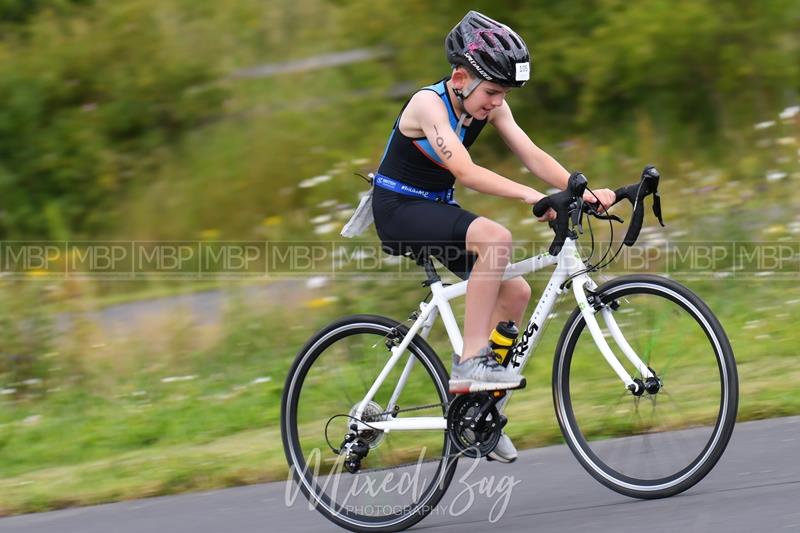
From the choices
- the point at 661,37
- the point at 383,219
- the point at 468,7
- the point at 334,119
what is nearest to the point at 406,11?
the point at 468,7

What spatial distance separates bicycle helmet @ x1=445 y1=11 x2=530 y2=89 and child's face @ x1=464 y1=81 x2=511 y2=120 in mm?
37

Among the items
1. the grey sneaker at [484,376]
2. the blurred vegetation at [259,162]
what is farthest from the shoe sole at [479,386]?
the blurred vegetation at [259,162]

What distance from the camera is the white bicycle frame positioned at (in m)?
4.58

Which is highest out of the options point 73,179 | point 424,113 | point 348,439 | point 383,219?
point 73,179

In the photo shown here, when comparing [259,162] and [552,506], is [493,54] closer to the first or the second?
[552,506]

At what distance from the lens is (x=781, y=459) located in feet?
16.4

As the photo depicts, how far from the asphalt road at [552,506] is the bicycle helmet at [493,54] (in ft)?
5.92

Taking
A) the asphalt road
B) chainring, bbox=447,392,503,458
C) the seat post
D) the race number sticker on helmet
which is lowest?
the asphalt road

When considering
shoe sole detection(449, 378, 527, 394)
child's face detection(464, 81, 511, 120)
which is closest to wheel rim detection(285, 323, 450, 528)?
shoe sole detection(449, 378, 527, 394)

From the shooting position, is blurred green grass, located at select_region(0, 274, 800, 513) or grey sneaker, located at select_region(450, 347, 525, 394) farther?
blurred green grass, located at select_region(0, 274, 800, 513)

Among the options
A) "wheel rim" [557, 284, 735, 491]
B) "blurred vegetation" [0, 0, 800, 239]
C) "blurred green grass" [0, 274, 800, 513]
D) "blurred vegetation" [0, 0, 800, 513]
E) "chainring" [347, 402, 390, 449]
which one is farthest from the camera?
"blurred vegetation" [0, 0, 800, 239]

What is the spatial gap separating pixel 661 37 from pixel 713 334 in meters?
8.56

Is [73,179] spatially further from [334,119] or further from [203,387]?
[203,387]

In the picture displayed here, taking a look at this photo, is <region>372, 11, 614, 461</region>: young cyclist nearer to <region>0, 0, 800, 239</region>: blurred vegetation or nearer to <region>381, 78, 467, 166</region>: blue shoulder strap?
<region>381, 78, 467, 166</region>: blue shoulder strap
